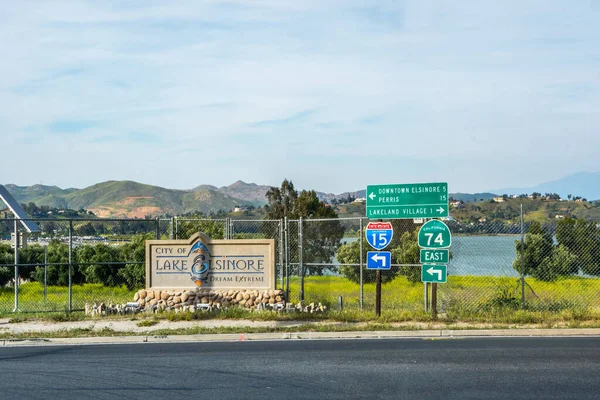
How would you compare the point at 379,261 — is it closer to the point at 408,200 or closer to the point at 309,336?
the point at 408,200

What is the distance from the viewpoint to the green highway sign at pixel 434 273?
16141 millimetres

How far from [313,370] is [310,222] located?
839 inches

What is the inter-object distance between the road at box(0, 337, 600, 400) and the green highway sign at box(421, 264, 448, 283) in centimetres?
263

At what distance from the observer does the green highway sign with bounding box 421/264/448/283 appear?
1614cm

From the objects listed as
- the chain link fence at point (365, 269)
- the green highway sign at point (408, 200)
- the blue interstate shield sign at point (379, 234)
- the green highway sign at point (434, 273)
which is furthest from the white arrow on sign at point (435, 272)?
the green highway sign at point (408, 200)

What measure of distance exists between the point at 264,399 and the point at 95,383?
104 inches

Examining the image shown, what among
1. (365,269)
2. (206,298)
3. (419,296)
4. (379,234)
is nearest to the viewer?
(379,234)

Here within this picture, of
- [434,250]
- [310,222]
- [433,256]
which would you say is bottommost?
[433,256]

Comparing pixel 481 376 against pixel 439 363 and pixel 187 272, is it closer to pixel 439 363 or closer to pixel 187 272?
pixel 439 363

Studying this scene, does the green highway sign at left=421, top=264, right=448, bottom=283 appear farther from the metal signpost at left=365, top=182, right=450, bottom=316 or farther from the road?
the road

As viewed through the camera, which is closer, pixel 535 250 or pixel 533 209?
pixel 535 250

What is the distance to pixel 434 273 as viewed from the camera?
16.2 m

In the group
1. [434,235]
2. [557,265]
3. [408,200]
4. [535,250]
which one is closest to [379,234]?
[408,200]

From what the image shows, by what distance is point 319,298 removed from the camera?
20047mm
